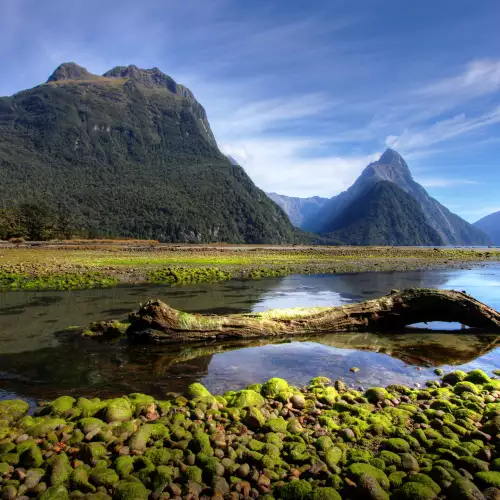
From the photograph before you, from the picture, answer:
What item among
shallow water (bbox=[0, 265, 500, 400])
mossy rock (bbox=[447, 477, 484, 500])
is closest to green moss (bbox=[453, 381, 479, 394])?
shallow water (bbox=[0, 265, 500, 400])

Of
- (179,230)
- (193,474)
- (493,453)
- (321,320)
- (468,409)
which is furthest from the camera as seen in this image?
(179,230)

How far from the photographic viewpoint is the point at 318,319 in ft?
49.8

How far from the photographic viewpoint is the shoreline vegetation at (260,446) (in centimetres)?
526

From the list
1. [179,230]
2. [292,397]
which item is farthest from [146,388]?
[179,230]

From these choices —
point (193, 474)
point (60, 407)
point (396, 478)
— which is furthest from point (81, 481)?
point (396, 478)

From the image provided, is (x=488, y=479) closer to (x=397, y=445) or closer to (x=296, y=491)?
(x=397, y=445)

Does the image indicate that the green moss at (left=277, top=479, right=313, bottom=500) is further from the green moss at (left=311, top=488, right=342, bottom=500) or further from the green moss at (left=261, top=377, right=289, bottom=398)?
the green moss at (left=261, top=377, right=289, bottom=398)

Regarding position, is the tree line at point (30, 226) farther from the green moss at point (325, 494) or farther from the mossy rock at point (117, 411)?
the green moss at point (325, 494)

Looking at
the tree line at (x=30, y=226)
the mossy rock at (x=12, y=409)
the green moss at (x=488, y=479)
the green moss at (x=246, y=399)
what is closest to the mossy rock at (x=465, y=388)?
the green moss at (x=488, y=479)

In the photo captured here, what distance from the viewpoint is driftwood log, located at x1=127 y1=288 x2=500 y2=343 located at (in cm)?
1312

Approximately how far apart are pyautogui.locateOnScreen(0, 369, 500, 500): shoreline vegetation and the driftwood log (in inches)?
182

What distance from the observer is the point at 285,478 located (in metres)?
5.62

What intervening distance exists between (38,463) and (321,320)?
442 inches

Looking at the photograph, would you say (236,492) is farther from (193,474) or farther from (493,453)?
(493,453)
